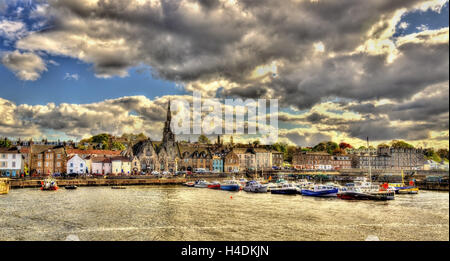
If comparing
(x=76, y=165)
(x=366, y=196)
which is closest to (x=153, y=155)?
(x=76, y=165)

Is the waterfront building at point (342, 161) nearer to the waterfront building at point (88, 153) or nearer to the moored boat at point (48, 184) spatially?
the waterfront building at point (88, 153)

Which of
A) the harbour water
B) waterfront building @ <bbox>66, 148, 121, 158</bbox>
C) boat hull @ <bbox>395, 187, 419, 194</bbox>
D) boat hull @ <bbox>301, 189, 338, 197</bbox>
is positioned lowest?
boat hull @ <bbox>395, 187, 419, 194</bbox>

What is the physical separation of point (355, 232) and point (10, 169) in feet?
156

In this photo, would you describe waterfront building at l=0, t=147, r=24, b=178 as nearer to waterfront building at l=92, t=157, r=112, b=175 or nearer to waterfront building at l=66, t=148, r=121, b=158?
waterfront building at l=66, t=148, r=121, b=158

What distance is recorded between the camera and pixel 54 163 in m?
51.5

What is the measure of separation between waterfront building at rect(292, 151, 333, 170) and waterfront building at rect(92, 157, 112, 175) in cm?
7298

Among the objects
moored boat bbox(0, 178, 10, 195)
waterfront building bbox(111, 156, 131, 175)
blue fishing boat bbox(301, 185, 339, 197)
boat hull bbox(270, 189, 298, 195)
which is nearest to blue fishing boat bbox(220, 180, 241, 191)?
boat hull bbox(270, 189, 298, 195)

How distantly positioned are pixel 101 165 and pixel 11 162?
841 inches

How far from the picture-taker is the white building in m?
57.8

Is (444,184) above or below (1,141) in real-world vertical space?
below

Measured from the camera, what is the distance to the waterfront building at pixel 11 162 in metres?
44.5
